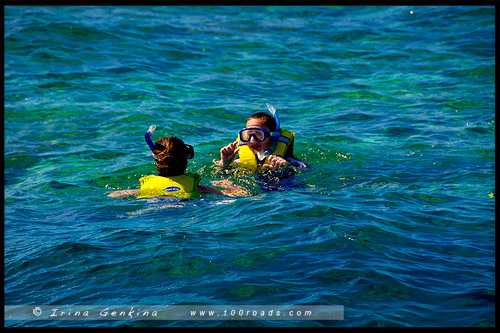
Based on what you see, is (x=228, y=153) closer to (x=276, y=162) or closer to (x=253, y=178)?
(x=253, y=178)

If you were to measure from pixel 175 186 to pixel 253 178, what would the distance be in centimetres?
118

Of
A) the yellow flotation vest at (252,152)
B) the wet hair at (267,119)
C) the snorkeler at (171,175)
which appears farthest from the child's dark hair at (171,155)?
the wet hair at (267,119)

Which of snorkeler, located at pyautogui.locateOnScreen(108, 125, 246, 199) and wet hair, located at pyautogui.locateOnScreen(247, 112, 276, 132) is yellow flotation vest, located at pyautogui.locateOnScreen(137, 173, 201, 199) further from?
wet hair, located at pyautogui.locateOnScreen(247, 112, 276, 132)

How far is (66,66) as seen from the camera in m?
13.0

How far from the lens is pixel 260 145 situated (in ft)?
24.1

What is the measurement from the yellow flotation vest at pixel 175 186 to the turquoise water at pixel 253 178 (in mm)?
153

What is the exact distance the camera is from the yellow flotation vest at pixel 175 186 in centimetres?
623

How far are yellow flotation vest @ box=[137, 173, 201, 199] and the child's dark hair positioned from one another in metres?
0.09

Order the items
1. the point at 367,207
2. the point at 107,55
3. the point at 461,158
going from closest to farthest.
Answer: the point at 367,207, the point at 461,158, the point at 107,55

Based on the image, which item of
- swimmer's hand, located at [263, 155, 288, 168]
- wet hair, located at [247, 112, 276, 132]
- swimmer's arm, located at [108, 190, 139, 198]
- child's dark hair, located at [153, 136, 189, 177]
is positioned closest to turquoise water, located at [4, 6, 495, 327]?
swimmer's arm, located at [108, 190, 139, 198]

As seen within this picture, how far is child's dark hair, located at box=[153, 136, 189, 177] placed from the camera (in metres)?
6.23
